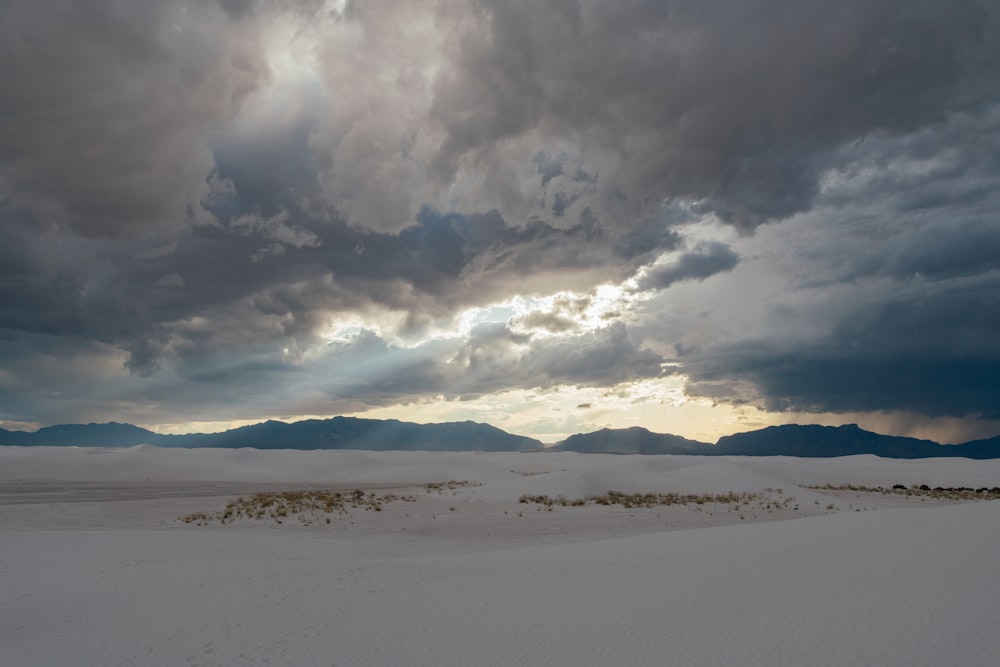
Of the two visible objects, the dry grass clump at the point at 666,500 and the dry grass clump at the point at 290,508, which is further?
the dry grass clump at the point at 666,500

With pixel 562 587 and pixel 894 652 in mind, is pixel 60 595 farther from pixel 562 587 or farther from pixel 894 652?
pixel 894 652

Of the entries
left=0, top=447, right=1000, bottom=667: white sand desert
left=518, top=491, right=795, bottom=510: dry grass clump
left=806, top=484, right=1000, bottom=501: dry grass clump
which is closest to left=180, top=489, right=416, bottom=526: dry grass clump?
left=0, top=447, right=1000, bottom=667: white sand desert

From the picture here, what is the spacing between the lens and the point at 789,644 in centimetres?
700

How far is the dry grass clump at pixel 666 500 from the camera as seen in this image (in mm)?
32763

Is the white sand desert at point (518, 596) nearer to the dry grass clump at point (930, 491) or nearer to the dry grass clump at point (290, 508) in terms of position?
the dry grass clump at point (290, 508)

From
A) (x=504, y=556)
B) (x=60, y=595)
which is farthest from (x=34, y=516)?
(x=504, y=556)

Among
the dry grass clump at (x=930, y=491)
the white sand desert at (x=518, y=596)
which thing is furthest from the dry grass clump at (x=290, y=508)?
the dry grass clump at (x=930, y=491)

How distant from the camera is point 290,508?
30.4m

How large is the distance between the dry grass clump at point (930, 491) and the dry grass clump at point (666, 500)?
1386 cm

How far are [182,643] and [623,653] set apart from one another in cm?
570

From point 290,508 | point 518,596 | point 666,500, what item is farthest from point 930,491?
point 518,596

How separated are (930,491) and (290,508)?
45.6m

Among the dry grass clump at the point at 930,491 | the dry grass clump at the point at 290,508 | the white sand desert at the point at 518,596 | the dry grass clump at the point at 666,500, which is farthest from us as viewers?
the dry grass clump at the point at 930,491

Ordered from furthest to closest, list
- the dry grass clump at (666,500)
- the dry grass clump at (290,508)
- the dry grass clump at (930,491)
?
the dry grass clump at (930,491) → the dry grass clump at (666,500) → the dry grass clump at (290,508)
